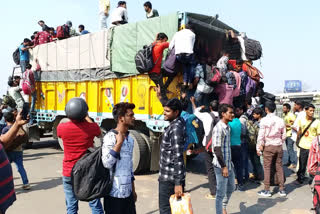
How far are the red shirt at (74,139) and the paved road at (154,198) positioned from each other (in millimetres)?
1495

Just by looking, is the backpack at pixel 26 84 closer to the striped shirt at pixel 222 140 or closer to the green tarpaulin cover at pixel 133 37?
the green tarpaulin cover at pixel 133 37

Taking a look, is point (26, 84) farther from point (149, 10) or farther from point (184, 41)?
point (184, 41)

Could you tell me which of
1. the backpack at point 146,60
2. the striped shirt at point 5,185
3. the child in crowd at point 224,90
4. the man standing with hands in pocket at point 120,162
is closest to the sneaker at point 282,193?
the child in crowd at point 224,90

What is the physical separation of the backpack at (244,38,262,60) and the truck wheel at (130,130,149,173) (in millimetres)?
3821

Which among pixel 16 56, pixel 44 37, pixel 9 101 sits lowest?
pixel 9 101

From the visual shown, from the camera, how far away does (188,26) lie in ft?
17.5

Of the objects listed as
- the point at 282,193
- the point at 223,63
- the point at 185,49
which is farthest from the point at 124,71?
the point at 282,193

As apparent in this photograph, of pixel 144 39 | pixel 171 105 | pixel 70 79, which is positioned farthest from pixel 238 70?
pixel 70 79

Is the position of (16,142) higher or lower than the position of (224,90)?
lower

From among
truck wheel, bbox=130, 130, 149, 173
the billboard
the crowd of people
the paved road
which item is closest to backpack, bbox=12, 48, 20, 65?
the crowd of people

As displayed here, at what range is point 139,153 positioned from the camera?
19.6 ft

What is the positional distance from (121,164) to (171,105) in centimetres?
90

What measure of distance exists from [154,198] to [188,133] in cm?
134

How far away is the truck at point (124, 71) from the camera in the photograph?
19.4 ft
